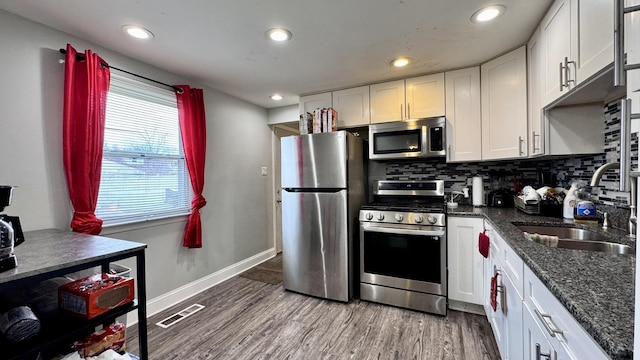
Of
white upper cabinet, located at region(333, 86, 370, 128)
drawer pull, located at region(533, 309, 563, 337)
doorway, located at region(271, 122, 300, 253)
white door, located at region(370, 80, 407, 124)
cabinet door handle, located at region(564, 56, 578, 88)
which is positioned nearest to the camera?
drawer pull, located at region(533, 309, 563, 337)

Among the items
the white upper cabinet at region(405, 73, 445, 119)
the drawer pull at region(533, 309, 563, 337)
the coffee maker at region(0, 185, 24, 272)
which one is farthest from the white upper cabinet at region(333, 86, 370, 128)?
the coffee maker at region(0, 185, 24, 272)

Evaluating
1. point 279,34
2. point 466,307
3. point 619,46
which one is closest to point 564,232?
point 466,307

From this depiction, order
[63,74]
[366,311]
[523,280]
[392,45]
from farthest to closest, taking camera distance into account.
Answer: [366,311]
[392,45]
[63,74]
[523,280]

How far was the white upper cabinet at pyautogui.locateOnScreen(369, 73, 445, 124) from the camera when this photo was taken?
2.64 metres

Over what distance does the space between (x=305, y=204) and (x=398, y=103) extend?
1403mm

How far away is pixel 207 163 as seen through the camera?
9.71ft

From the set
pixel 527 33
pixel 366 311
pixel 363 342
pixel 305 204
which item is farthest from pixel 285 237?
pixel 527 33

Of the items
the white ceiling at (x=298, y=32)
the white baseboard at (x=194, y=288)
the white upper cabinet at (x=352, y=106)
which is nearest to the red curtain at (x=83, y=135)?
the white ceiling at (x=298, y=32)

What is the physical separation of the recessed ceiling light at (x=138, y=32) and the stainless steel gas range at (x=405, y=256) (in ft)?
7.19

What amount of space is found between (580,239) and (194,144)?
307 centimetres

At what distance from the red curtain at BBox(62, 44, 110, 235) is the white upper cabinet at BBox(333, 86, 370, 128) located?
83.4 inches

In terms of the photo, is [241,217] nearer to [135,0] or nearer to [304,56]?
[304,56]

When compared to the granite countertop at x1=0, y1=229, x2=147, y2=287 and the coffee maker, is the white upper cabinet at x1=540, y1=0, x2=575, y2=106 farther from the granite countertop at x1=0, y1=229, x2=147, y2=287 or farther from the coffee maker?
the coffee maker

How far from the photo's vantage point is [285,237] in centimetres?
290
